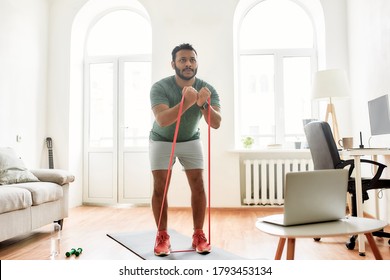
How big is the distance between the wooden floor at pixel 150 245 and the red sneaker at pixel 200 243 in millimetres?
277

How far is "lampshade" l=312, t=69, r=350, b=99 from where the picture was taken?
335 cm

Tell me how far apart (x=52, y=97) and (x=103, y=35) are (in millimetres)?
1154

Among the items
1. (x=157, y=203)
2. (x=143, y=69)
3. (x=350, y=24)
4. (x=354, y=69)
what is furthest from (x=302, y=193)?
(x=143, y=69)

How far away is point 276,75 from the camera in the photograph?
4586 millimetres

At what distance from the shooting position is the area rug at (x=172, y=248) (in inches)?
85.3

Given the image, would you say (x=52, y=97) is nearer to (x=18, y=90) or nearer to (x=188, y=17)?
(x=18, y=90)

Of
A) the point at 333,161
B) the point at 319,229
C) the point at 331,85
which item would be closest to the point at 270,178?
the point at 331,85

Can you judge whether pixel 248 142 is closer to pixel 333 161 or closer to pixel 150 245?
pixel 333 161

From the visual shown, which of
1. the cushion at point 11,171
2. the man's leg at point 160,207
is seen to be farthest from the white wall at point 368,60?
the cushion at point 11,171

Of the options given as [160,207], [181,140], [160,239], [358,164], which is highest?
[181,140]

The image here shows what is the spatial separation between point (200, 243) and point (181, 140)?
66cm

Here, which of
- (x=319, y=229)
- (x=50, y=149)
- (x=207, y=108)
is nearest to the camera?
(x=319, y=229)

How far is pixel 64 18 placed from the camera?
4.60 metres

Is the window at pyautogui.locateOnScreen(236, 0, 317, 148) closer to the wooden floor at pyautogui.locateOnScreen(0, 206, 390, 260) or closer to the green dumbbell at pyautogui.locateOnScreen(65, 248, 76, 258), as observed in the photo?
the wooden floor at pyautogui.locateOnScreen(0, 206, 390, 260)
